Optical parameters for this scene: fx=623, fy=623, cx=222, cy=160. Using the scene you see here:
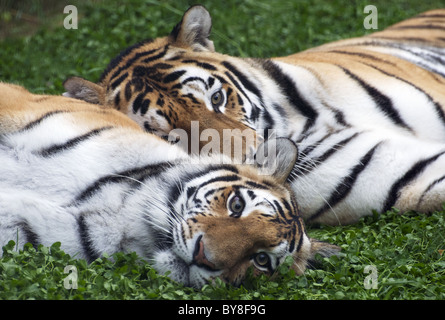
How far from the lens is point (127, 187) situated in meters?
2.62

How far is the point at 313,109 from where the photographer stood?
11.9 feet

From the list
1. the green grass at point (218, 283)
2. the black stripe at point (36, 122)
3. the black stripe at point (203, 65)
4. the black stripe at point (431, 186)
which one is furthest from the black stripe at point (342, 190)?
the black stripe at point (36, 122)

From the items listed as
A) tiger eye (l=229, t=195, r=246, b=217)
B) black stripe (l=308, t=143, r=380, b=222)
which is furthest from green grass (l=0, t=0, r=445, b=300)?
tiger eye (l=229, t=195, r=246, b=217)

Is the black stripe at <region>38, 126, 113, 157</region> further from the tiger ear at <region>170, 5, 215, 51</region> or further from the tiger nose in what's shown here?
the tiger ear at <region>170, 5, 215, 51</region>

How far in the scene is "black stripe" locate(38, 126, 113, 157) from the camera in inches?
105

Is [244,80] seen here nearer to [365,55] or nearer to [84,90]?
[84,90]

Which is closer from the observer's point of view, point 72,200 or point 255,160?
point 72,200

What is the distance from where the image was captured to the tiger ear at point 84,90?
340cm

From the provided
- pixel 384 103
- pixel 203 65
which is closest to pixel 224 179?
pixel 203 65

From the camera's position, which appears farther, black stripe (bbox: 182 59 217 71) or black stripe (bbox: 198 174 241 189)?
black stripe (bbox: 182 59 217 71)

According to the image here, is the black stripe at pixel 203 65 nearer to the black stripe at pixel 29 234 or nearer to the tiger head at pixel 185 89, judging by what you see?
the tiger head at pixel 185 89

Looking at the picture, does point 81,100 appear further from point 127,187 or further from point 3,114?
point 127,187
